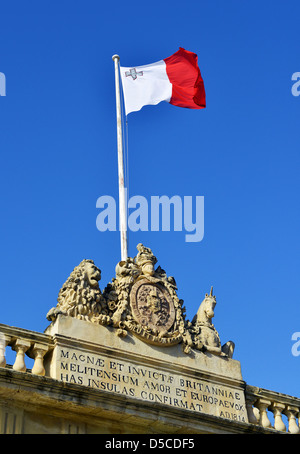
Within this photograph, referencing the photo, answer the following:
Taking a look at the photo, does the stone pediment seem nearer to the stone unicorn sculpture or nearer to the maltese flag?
the stone unicorn sculpture

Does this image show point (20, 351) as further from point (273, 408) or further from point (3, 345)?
point (273, 408)

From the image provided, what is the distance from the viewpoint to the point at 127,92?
2527 centimetres

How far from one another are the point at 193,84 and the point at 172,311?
24.1 feet

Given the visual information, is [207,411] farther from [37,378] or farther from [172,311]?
[37,378]

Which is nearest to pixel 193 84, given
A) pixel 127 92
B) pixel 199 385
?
pixel 127 92

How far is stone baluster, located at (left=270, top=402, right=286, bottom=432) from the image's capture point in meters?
21.3

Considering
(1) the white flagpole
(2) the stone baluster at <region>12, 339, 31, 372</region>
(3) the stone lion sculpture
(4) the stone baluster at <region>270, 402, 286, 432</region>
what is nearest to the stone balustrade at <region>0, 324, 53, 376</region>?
(2) the stone baluster at <region>12, 339, 31, 372</region>

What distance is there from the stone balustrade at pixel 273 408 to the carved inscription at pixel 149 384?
463mm

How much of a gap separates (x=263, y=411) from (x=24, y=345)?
6009mm

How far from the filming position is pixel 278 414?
2158cm

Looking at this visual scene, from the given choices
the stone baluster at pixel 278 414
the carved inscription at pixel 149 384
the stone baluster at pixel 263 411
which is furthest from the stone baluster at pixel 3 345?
the stone baluster at pixel 278 414

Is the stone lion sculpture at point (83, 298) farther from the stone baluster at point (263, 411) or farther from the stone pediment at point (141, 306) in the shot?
the stone baluster at point (263, 411)

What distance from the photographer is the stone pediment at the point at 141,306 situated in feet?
65.2
